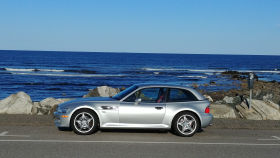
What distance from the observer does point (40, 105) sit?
51.0 feet

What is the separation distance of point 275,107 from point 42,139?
884cm

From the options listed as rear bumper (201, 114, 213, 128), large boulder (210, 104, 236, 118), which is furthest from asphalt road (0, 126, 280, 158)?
large boulder (210, 104, 236, 118)

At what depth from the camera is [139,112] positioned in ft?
31.2

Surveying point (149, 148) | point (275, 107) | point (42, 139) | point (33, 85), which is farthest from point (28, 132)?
point (33, 85)

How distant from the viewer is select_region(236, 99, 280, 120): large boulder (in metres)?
13.5

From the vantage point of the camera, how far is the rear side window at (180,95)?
392 inches

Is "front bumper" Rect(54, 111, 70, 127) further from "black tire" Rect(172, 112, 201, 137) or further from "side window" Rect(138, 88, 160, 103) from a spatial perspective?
"black tire" Rect(172, 112, 201, 137)

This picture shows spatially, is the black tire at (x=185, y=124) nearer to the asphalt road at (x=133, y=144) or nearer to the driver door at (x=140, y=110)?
the asphalt road at (x=133, y=144)

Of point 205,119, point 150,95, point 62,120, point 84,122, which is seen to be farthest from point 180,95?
point 62,120

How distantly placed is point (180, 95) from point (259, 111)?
189 inches

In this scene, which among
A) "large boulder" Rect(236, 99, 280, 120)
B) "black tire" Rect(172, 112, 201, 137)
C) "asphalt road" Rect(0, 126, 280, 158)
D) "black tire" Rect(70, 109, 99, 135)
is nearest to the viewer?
"asphalt road" Rect(0, 126, 280, 158)

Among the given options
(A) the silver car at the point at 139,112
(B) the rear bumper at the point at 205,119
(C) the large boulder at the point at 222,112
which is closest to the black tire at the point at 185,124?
(A) the silver car at the point at 139,112

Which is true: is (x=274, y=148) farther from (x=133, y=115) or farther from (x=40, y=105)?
(x=40, y=105)

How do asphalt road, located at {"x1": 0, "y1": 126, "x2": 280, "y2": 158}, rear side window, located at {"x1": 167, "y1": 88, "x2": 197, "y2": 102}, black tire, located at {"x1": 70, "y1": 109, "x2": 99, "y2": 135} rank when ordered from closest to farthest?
asphalt road, located at {"x1": 0, "y1": 126, "x2": 280, "y2": 158}
black tire, located at {"x1": 70, "y1": 109, "x2": 99, "y2": 135}
rear side window, located at {"x1": 167, "y1": 88, "x2": 197, "y2": 102}
